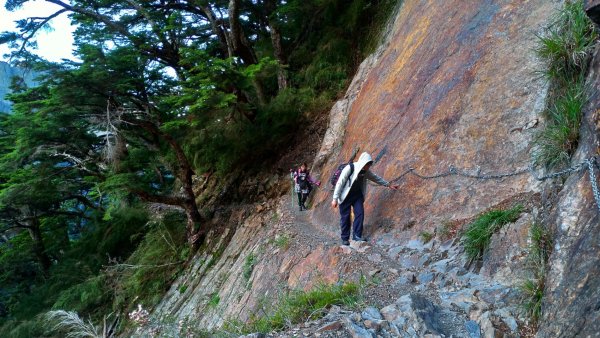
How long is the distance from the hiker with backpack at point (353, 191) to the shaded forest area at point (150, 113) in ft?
15.4

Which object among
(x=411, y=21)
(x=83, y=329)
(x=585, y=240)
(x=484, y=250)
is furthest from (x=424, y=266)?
(x=411, y=21)

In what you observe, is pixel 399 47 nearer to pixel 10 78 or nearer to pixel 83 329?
pixel 83 329

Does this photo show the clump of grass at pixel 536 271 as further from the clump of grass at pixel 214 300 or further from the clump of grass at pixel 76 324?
the clump of grass at pixel 214 300

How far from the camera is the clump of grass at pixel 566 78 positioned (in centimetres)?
359

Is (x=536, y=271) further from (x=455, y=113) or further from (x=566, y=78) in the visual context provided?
(x=455, y=113)

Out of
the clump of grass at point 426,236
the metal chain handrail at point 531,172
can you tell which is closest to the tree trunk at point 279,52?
the metal chain handrail at point 531,172

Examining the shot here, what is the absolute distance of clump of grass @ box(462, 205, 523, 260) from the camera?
4.04 metres

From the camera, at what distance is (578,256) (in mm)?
2783

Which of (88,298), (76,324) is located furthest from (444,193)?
(88,298)

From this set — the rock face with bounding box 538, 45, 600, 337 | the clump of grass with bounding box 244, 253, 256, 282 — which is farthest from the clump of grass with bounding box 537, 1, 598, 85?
the clump of grass with bounding box 244, 253, 256, 282

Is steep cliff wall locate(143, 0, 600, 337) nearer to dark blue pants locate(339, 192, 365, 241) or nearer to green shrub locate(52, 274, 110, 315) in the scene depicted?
dark blue pants locate(339, 192, 365, 241)

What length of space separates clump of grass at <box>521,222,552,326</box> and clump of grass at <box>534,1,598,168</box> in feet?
2.70

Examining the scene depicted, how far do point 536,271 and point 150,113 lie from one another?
10783 mm

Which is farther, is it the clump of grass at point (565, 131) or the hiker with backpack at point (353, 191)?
the hiker with backpack at point (353, 191)
